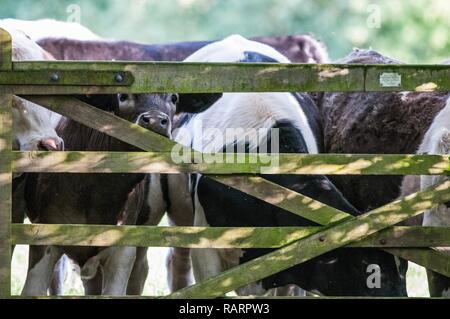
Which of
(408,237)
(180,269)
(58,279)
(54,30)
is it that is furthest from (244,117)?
(54,30)

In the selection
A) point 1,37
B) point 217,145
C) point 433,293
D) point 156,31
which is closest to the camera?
point 1,37

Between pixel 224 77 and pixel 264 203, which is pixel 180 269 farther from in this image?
pixel 224 77

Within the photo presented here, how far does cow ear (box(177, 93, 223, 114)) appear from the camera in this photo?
802 cm

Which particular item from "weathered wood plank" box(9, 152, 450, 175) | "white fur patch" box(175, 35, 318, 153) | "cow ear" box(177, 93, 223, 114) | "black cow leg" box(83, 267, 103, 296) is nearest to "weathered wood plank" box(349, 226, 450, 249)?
"weathered wood plank" box(9, 152, 450, 175)

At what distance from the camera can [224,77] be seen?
19.8 feet

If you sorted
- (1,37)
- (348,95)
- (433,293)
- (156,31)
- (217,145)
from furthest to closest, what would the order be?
(156,31) → (348,95) → (217,145) → (433,293) → (1,37)

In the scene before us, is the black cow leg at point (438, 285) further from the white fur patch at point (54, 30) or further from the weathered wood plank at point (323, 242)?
the white fur patch at point (54, 30)

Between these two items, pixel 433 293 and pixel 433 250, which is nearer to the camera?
pixel 433 250

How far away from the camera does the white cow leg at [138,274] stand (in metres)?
9.30

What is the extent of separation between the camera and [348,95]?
955 centimetres

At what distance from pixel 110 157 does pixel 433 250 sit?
1709mm

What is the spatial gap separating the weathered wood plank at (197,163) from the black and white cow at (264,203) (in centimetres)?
90
